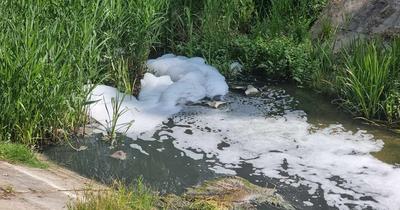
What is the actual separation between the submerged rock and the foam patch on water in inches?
13.4

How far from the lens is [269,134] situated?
645 centimetres

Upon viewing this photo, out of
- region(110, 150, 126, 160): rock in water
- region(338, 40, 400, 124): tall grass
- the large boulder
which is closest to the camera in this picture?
region(110, 150, 126, 160): rock in water

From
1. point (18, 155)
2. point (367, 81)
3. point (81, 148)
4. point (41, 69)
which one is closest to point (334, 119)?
point (367, 81)

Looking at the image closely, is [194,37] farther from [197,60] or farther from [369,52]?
[369,52]

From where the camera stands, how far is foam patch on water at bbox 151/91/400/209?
208 inches

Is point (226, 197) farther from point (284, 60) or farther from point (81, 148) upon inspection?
point (284, 60)

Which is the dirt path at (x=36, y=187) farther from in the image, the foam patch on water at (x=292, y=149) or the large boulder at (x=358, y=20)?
the large boulder at (x=358, y=20)

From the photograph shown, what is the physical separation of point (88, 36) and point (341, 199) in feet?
9.60

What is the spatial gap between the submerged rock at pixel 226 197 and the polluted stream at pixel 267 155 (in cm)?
14

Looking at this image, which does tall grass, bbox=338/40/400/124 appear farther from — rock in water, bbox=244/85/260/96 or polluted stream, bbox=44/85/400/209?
rock in water, bbox=244/85/260/96

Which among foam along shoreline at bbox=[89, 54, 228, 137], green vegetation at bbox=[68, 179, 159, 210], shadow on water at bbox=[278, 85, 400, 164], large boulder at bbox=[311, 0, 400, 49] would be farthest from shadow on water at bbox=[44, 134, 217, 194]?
large boulder at bbox=[311, 0, 400, 49]

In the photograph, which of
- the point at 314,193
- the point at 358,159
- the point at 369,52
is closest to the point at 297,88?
the point at 369,52

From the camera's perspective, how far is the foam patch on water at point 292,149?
5.29 metres

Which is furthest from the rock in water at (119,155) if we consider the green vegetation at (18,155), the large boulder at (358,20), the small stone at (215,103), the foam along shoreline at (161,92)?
the large boulder at (358,20)
